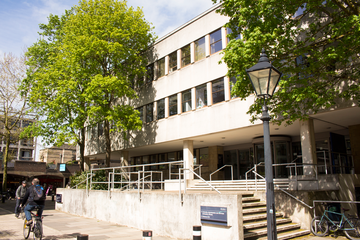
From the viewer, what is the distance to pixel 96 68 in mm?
22828

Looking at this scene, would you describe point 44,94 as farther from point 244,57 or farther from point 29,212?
point 244,57

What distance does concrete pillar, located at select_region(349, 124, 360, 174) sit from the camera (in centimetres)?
1566

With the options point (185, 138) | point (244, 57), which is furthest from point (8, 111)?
point (244, 57)

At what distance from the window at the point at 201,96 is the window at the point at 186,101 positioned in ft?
2.60

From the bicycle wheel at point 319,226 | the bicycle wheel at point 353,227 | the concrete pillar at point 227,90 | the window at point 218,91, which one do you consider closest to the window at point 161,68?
the window at point 218,91

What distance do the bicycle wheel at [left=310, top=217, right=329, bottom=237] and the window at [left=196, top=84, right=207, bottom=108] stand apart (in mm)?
10079

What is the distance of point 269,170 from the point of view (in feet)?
19.5

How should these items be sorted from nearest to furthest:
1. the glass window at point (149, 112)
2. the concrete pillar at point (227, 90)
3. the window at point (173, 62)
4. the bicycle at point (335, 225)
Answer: the bicycle at point (335, 225), the concrete pillar at point (227, 90), the window at point (173, 62), the glass window at point (149, 112)

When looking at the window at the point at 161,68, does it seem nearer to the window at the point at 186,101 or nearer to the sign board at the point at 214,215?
the window at the point at 186,101

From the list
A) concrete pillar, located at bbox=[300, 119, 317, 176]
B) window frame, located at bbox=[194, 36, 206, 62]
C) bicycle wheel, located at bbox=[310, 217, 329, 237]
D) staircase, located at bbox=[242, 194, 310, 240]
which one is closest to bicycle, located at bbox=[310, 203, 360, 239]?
bicycle wheel, located at bbox=[310, 217, 329, 237]

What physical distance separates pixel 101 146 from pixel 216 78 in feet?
A: 52.2

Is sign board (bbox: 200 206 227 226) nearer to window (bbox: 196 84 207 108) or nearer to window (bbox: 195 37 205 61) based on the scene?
window (bbox: 196 84 207 108)

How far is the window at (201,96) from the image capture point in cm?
1911

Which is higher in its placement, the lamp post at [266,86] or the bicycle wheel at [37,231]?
the lamp post at [266,86]
